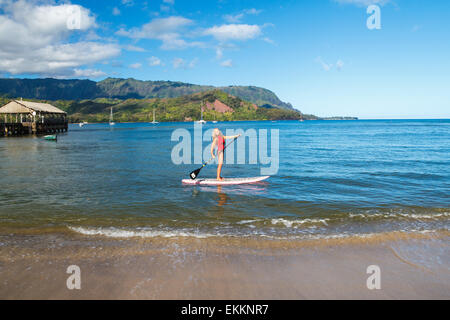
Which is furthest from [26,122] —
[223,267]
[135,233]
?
[223,267]

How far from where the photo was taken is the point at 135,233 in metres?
8.91

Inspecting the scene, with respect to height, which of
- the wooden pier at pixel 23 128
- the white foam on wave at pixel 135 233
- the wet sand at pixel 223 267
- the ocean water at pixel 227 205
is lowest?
the wet sand at pixel 223 267

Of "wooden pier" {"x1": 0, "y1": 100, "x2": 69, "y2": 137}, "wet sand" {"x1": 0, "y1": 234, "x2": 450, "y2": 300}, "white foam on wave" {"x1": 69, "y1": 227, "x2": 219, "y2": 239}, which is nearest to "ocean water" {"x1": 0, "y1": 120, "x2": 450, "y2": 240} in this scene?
"white foam on wave" {"x1": 69, "y1": 227, "x2": 219, "y2": 239}

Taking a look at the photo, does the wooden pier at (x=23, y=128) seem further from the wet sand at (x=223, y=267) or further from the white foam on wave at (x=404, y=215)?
the white foam on wave at (x=404, y=215)

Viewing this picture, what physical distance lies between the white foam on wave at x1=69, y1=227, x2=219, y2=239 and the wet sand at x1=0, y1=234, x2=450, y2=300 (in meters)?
0.33

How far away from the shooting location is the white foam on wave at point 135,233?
28.5ft

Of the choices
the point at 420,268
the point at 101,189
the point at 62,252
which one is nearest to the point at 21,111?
the point at 101,189

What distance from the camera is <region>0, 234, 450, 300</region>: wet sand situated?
5.67 m

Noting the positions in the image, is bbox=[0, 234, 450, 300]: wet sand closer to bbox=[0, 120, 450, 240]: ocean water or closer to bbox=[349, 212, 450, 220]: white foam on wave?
bbox=[0, 120, 450, 240]: ocean water

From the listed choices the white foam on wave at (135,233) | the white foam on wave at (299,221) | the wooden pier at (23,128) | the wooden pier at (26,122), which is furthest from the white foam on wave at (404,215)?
the wooden pier at (23,128)

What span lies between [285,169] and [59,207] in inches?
623

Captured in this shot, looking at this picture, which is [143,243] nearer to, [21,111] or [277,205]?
[277,205]

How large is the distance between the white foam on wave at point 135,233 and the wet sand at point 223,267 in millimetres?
327
